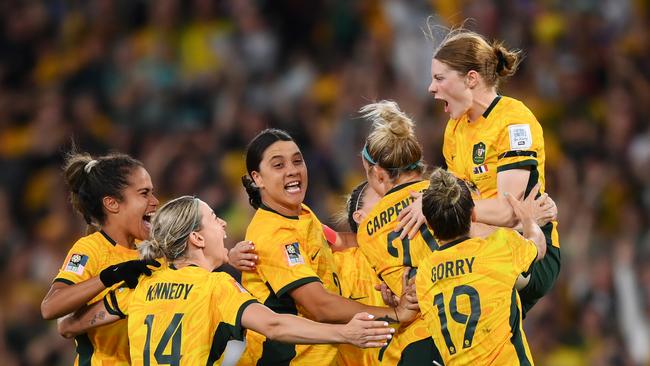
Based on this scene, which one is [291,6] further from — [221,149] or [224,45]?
[221,149]

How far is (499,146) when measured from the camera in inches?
243

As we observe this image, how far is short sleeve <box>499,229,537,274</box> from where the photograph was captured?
18.3ft

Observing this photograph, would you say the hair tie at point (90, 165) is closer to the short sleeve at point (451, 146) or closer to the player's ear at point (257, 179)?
the player's ear at point (257, 179)

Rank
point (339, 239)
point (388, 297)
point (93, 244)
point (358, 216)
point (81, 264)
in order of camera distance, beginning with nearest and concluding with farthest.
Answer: point (388, 297)
point (81, 264)
point (93, 244)
point (358, 216)
point (339, 239)

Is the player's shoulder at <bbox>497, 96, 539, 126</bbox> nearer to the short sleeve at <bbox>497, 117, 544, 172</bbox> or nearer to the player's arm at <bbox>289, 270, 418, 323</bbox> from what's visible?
the short sleeve at <bbox>497, 117, 544, 172</bbox>

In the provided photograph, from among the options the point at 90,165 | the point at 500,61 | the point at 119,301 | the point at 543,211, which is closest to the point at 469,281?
the point at 543,211

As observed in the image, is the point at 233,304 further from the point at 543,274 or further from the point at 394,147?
the point at 543,274

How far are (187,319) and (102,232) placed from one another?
1229 millimetres

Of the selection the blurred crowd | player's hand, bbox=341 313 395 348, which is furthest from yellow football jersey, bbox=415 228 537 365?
the blurred crowd

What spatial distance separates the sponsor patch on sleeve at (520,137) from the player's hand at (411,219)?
0.56 meters

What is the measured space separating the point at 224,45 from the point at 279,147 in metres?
6.59

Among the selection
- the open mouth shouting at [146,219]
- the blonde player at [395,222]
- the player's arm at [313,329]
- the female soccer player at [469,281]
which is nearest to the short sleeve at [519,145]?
the blonde player at [395,222]

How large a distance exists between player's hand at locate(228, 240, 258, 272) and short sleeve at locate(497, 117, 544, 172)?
133 cm

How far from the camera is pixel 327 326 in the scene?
5.41m
